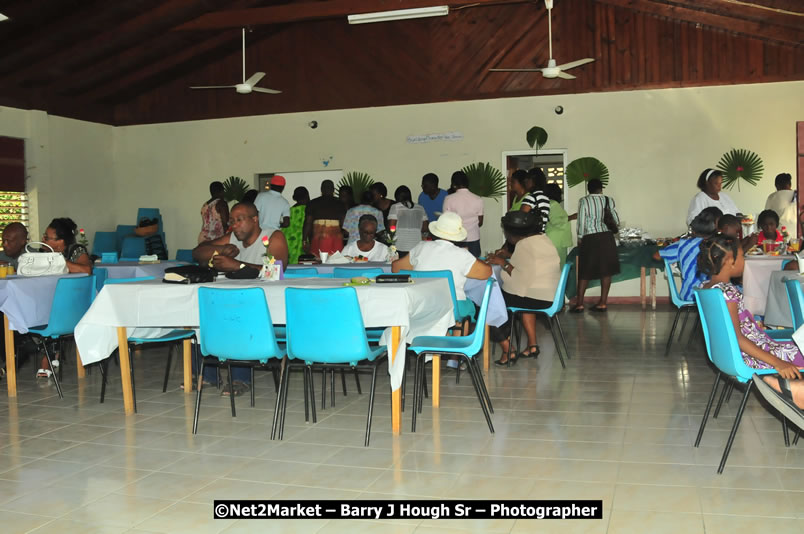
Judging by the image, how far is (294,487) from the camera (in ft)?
A: 10.5

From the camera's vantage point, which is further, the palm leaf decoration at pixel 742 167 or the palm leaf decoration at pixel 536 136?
the palm leaf decoration at pixel 536 136

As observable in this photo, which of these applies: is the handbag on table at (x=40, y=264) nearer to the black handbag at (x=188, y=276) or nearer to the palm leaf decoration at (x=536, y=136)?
the black handbag at (x=188, y=276)

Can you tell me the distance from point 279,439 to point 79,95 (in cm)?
970

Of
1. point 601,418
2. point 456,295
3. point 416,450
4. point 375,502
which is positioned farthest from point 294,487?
point 456,295

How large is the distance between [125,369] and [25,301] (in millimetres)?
1002

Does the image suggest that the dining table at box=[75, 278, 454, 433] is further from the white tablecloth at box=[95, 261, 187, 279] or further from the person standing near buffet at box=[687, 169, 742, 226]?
the person standing near buffet at box=[687, 169, 742, 226]

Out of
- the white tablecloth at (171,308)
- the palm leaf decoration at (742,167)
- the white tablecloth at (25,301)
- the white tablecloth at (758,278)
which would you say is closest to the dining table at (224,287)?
the white tablecloth at (171,308)

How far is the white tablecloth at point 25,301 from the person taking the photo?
4.91 m

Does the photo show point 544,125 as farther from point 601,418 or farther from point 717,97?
point 601,418

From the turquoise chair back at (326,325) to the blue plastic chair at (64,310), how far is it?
201cm

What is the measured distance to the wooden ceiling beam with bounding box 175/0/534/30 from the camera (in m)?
8.83

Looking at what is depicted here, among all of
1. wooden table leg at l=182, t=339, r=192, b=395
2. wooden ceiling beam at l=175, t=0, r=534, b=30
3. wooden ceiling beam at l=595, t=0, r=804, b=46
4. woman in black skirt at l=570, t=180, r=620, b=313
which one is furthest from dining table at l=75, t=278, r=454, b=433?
wooden ceiling beam at l=595, t=0, r=804, b=46

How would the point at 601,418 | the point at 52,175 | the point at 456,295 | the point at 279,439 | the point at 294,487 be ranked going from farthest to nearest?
the point at 52,175 < the point at 456,295 < the point at 601,418 < the point at 279,439 < the point at 294,487

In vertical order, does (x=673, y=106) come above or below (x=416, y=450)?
above
